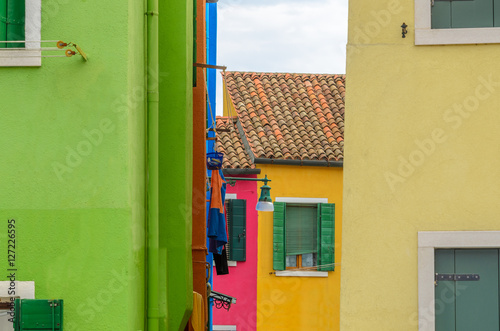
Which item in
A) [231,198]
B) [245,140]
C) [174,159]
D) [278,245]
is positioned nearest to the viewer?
[174,159]

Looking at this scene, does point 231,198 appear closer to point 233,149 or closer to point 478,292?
point 233,149

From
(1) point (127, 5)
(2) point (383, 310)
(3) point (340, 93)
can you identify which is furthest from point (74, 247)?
(3) point (340, 93)

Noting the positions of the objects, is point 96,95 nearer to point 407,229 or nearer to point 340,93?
point 407,229

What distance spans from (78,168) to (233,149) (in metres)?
12.4

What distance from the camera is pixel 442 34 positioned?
294 inches

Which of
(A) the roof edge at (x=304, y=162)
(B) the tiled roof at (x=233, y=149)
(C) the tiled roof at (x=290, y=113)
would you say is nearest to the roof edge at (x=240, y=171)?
(B) the tiled roof at (x=233, y=149)

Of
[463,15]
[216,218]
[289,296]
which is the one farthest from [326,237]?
[463,15]

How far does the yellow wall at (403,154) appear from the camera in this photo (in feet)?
24.1

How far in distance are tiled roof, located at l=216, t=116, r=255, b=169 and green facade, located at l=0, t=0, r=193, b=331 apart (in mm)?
11357

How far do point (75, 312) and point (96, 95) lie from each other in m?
1.74

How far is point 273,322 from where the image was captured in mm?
18375

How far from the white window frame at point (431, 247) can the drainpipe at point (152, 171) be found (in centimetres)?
228

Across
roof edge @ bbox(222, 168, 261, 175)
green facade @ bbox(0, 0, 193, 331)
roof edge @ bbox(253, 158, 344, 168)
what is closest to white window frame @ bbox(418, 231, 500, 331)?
green facade @ bbox(0, 0, 193, 331)

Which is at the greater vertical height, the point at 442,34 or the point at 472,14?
the point at 472,14
